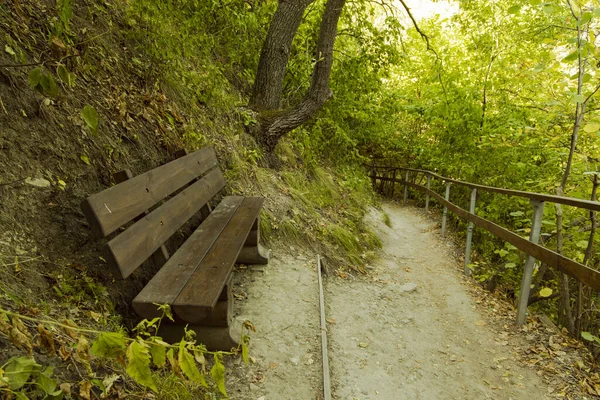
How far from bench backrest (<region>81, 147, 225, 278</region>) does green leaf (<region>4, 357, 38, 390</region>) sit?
2.77ft

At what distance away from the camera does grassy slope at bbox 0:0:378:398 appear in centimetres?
218

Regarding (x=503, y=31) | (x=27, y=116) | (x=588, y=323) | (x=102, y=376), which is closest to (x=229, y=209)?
(x=27, y=116)

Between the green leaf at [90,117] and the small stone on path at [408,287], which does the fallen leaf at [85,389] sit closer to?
the green leaf at [90,117]

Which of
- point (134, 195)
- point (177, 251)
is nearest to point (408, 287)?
point (177, 251)

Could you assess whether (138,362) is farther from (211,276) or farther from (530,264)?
(530,264)

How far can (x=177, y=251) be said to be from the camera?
296cm

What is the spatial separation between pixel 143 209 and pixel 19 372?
61.2 inches

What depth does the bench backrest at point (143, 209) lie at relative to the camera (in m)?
2.16

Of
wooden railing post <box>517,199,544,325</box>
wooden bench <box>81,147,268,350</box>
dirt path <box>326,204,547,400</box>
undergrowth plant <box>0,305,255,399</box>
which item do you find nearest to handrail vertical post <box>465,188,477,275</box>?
dirt path <box>326,204,547,400</box>

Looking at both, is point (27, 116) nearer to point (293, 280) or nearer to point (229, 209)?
point (229, 209)

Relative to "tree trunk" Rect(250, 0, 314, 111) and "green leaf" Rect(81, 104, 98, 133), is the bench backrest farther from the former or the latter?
"tree trunk" Rect(250, 0, 314, 111)

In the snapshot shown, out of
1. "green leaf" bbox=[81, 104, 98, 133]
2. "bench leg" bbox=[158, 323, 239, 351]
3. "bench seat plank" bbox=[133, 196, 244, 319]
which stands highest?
"green leaf" bbox=[81, 104, 98, 133]

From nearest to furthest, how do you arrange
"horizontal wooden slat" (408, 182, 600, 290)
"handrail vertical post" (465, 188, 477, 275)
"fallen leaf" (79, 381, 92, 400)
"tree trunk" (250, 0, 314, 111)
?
"fallen leaf" (79, 381, 92, 400) → "horizontal wooden slat" (408, 182, 600, 290) → "handrail vertical post" (465, 188, 477, 275) → "tree trunk" (250, 0, 314, 111)

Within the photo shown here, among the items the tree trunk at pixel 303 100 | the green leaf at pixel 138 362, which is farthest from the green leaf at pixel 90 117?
the tree trunk at pixel 303 100
